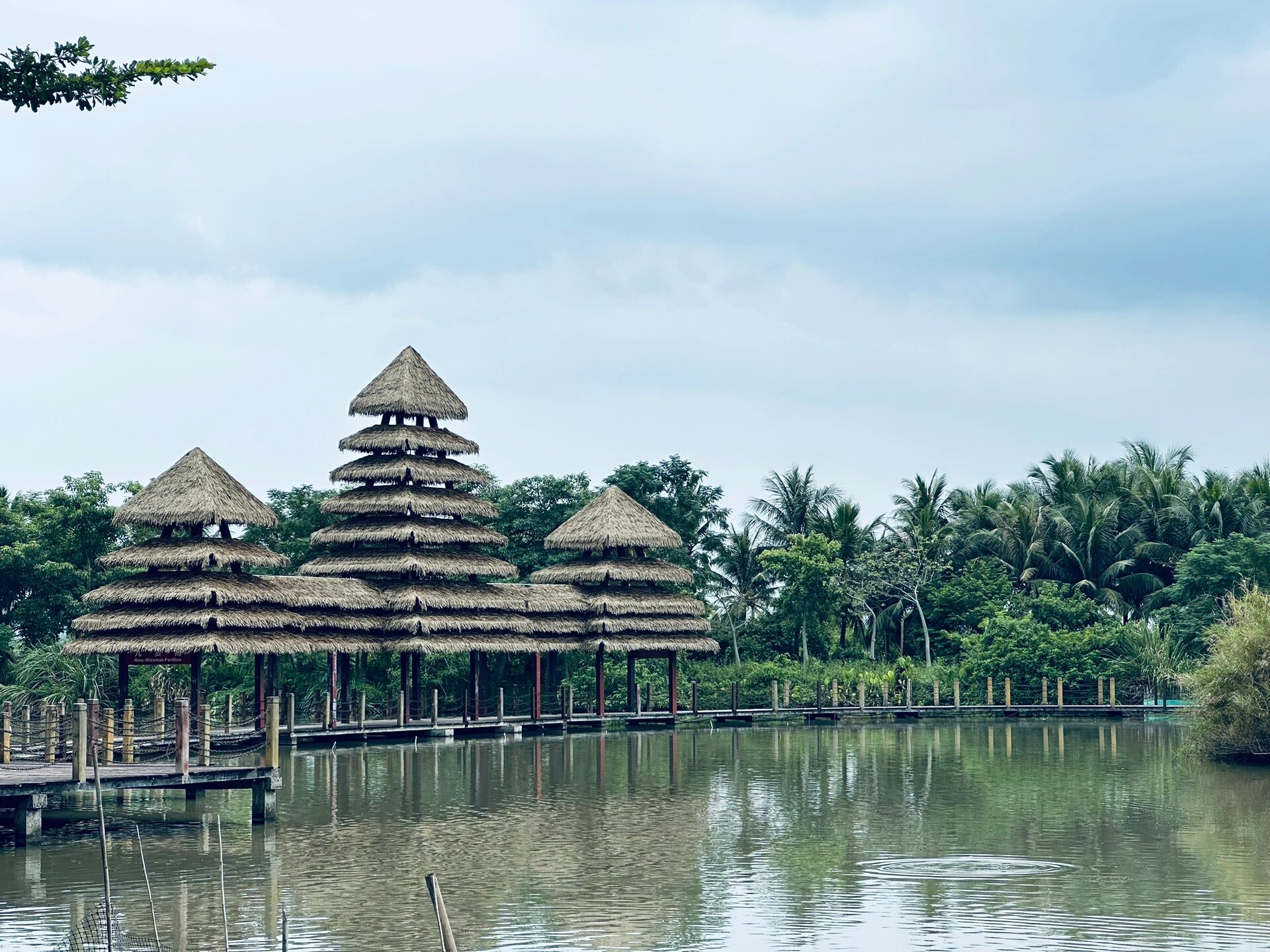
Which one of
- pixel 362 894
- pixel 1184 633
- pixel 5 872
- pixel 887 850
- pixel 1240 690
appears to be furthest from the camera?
pixel 1184 633

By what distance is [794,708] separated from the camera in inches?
1933

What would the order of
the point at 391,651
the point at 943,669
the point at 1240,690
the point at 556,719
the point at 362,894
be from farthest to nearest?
the point at 943,669 → the point at 556,719 → the point at 391,651 → the point at 1240,690 → the point at 362,894

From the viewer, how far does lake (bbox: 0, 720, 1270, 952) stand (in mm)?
17438

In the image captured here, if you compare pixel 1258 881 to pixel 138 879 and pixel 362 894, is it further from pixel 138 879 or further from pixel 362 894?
pixel 138 879

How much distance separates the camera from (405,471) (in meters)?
43.8

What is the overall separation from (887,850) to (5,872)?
11.2 meters

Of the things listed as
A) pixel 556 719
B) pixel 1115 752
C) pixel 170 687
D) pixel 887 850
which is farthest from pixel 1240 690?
pixel 170 687

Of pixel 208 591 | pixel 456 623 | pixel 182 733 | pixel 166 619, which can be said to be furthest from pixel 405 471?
pixel 182 733

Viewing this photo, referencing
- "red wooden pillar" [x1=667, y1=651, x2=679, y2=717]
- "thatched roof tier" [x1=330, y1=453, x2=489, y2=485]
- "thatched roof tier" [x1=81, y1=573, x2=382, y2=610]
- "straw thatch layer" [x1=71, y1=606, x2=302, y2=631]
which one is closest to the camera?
"straw thatch layer" [x1=71, y1=606, x2=302, y2=631]

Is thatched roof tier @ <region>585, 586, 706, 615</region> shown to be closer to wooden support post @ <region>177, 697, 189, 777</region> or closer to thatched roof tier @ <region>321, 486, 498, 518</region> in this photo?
thatched roof tier @ <region>321, 486, 498, 518</region>

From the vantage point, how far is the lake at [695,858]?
1744 centimetres

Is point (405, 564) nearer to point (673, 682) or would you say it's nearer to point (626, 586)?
point (626, 586)

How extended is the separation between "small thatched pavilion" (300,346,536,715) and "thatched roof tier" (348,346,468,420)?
0.03m

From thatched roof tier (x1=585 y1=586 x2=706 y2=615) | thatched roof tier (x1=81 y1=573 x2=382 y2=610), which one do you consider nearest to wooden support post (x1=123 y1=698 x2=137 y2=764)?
thatched roof tier (x1=81 y1=573 x2=382 y2=610)
